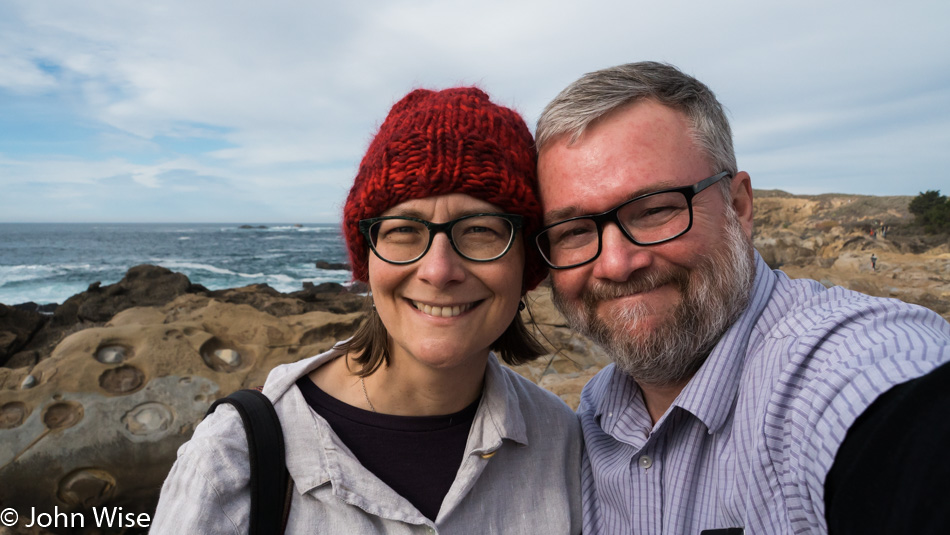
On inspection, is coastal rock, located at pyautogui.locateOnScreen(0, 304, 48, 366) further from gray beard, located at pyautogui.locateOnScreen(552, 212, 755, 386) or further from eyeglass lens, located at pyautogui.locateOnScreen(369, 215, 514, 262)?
gray beard, located at pyautogui.locateOnScreen(552, 212, 755, 386)

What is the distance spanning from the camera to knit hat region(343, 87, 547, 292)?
70.3 inches

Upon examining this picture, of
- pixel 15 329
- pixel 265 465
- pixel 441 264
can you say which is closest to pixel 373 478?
pixel 265 465

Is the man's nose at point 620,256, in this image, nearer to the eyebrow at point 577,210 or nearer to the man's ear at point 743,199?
the eyebrow at point 577,210

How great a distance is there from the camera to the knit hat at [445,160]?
5.86ft

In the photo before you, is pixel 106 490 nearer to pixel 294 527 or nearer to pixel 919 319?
pixel 294 527

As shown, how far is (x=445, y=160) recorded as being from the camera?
178 cm

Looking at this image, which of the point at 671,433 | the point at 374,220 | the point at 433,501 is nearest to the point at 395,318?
the point at 374,220

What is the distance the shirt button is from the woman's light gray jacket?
0.34 meters

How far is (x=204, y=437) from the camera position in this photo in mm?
1558

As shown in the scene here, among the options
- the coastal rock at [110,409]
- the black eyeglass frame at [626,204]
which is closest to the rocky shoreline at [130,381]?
the coastal rock at [110,409]

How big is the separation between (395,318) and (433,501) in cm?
60

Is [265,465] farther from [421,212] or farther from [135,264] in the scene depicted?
[135,264]

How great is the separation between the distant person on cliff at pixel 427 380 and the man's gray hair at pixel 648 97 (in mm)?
190

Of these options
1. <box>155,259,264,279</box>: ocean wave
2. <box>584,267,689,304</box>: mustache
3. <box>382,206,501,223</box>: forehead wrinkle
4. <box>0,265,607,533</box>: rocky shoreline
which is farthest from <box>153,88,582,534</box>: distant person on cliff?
<box>155,259,264,279</box>: ocean wave
